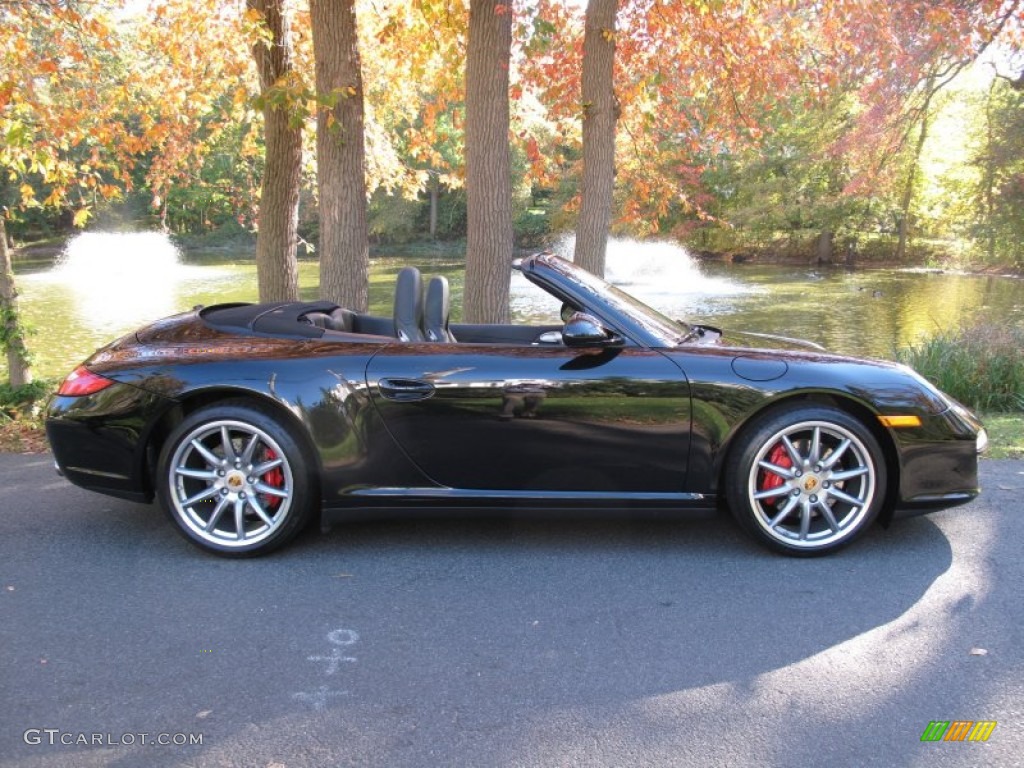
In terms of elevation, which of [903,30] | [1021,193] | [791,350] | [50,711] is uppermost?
[903,30]

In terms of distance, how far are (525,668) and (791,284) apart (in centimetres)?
2709

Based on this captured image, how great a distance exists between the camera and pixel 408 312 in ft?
13.2

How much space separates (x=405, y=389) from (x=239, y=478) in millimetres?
847

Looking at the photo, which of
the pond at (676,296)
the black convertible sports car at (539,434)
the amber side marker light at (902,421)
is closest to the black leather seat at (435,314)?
the black convertible sports car at (539,434)

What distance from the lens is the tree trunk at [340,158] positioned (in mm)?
6816

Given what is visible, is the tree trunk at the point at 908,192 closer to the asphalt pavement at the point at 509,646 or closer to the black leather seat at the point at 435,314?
the black leather seat at the point at 435,314

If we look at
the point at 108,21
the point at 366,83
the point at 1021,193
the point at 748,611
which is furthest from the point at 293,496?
the point at 1021,193

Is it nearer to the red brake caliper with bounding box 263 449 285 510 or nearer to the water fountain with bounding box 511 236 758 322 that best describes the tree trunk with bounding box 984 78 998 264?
the water fountain with bounding box 511 236 758 322

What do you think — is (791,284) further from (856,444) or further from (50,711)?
(50,711)

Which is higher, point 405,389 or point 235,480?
point 405,389

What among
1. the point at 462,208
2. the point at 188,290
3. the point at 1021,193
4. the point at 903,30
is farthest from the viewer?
the point at 462,208

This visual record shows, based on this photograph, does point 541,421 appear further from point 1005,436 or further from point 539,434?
point 1005,436

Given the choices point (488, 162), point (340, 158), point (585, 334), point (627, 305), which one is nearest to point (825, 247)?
point (488, 162)

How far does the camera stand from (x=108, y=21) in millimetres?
10211
